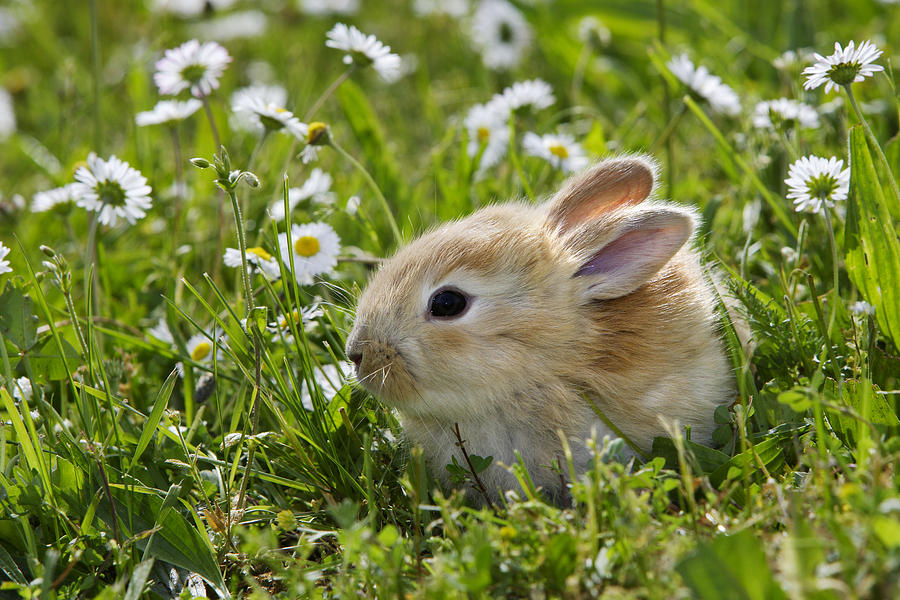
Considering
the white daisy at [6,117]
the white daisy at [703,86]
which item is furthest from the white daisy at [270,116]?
the white daisy at [6,117]

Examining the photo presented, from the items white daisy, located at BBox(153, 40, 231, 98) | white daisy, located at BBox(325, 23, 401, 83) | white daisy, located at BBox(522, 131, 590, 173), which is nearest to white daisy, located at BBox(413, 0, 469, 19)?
white daisy, located at BBox(522, 131, 590, 173)

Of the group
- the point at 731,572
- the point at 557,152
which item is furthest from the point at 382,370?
the point at 557,152

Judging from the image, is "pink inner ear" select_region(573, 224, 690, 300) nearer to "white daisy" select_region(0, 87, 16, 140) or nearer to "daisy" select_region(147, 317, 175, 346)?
"daisy" select_region(147, 317, 175, 346)

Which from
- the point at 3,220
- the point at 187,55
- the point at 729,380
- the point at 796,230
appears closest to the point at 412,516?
the point at 729,380

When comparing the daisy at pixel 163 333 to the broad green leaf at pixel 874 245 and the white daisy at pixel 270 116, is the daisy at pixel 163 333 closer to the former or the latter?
the white daisy at pixel 270 116

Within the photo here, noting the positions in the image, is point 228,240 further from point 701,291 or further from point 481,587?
point 481,587
